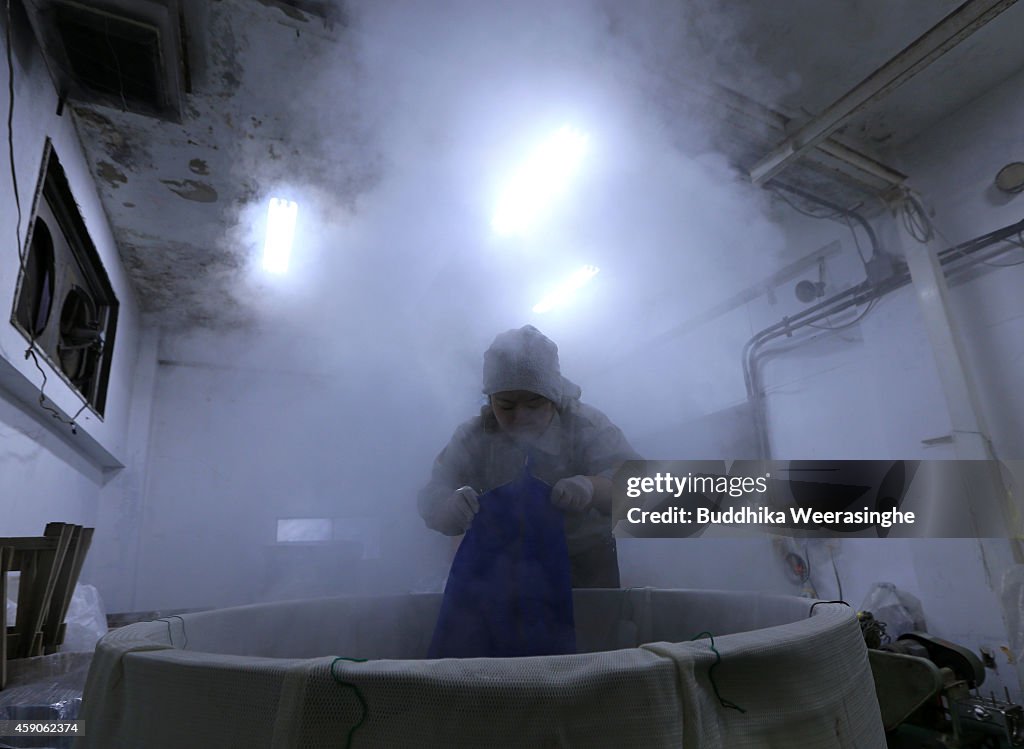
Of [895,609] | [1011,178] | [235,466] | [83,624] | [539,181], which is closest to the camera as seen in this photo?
[83,624]

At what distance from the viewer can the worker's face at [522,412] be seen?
1384 millimetres

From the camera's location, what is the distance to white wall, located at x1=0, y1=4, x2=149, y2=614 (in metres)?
1.73

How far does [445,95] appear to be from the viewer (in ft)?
6.41

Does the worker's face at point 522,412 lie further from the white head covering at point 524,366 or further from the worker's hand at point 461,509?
the worker's hand at point 461,509

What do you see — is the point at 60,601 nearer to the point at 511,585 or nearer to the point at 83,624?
the point at 83,624

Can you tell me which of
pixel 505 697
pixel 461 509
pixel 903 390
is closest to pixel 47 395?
pixel 461 509

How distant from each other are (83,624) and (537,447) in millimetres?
1614

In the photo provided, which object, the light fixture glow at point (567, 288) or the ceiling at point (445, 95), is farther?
the light fixture glow at point (567, 288)

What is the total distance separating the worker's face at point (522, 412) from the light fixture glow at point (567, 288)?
1.36 metres

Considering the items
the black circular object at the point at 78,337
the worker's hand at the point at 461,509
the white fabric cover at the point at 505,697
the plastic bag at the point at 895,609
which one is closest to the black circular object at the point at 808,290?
the plastic bag at the point at 895,609

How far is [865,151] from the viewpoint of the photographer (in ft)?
9.58

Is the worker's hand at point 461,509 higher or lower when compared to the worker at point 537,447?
lower

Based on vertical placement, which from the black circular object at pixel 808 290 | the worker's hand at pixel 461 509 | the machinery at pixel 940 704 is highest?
the black circular object at pixel 808 290

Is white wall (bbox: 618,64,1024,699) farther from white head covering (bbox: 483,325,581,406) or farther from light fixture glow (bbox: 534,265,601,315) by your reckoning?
white head covering (bbox: 483,325,581,406)
